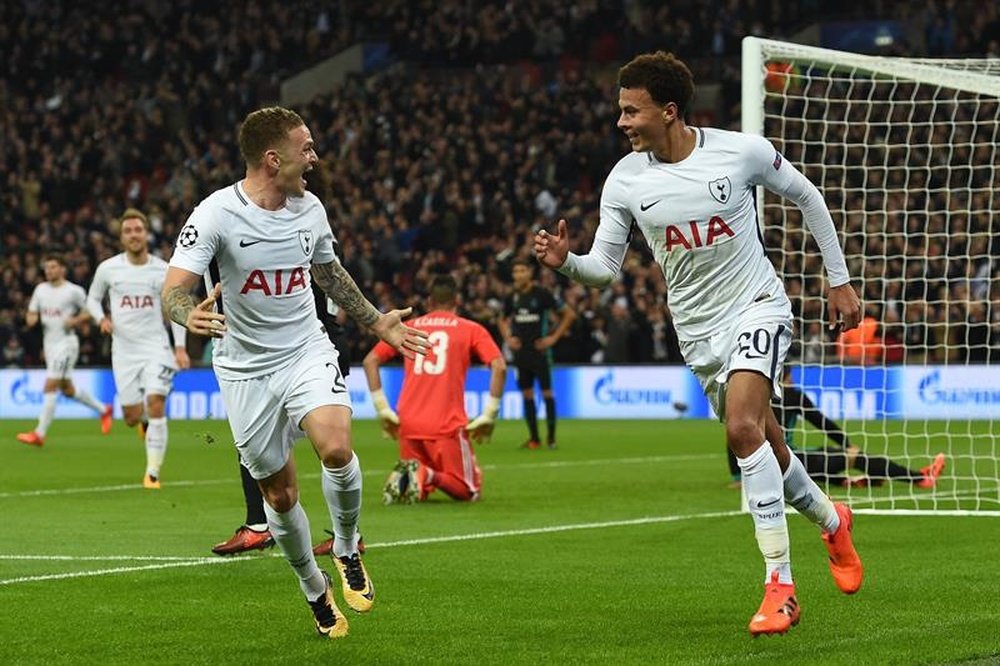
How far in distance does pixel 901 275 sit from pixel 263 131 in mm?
17568

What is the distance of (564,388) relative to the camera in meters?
29.1

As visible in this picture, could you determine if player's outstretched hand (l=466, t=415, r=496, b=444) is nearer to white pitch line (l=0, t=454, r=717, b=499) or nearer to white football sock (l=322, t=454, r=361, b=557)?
white pitch line (l=0, t=454, r=717, b=499)

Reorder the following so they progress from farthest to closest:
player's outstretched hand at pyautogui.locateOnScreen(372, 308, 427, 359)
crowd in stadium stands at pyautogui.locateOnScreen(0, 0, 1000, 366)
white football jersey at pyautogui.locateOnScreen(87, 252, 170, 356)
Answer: crowd in stadium stands at pyautogui.locateOnScreen(0, 0, 1000, 366) < white football jersey at pyautogui.locateOnScreen(87, 252, 170, 356) < player's outstretched hand at pyautogui.locateOnScreen(372, 308, 427, 359)

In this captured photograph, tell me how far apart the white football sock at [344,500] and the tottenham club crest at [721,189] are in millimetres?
1914

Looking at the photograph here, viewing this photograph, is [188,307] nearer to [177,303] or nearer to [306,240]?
[177,303]

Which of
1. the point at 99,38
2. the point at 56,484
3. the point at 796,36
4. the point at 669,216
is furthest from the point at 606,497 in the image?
the point at 99,38

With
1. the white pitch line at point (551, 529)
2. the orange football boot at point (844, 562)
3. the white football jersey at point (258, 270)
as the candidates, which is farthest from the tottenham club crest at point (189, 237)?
the white pitch line at point (551, 529)

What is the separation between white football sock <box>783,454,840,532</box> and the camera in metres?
7.80

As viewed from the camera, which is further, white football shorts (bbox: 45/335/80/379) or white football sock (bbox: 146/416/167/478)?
white football shorts (bbox: 45/335/80/379)

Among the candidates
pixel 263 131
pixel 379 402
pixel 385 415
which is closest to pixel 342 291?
pixel 263 131

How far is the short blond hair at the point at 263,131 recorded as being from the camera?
293 inches

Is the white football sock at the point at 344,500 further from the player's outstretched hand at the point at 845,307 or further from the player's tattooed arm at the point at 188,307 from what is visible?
the player's outstretched hand at the point at 845,307

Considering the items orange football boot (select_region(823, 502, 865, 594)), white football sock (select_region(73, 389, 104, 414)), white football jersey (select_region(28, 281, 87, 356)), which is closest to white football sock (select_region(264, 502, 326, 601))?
orange football boot (select_region(823, 502, 865, 594))

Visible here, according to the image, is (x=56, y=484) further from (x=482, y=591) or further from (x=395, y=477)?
(x=482, y=591)
